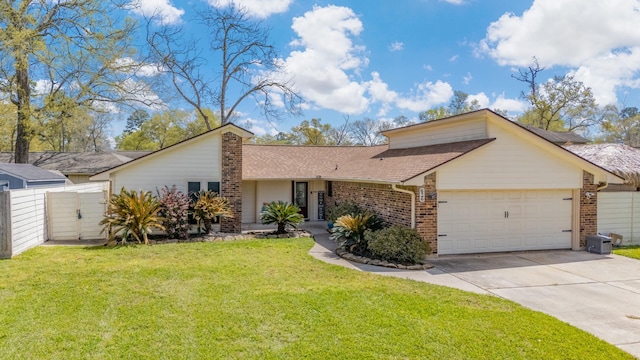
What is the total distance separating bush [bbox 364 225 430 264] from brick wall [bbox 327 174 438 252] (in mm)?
426

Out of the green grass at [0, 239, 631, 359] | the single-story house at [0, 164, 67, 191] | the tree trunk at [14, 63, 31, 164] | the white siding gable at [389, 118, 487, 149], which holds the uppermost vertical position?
the tree trunk at [14, 63, 31, 164]

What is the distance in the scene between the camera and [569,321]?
5.54m

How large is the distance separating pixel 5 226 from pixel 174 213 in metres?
4.13

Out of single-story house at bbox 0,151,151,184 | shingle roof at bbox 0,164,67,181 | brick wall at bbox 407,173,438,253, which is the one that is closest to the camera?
brick wall at bbox 407,173,438,253

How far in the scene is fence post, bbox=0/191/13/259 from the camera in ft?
28.8

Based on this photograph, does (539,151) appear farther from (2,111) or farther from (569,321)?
(2,111)

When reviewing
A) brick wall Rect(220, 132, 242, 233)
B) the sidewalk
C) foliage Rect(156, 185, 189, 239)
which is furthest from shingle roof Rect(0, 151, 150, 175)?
the sidewalk

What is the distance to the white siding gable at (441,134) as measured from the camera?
1085 cm

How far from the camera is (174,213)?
458 inches

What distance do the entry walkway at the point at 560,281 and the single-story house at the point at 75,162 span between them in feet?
62.5

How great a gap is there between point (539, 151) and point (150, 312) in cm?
1073

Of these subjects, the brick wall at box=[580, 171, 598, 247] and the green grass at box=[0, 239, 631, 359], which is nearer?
the green grass at box=[0, 239, 631, 359]

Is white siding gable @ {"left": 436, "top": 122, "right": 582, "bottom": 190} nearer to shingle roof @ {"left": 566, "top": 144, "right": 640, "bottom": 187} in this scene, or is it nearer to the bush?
the bush

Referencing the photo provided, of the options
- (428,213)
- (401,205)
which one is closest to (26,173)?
(401,205)
